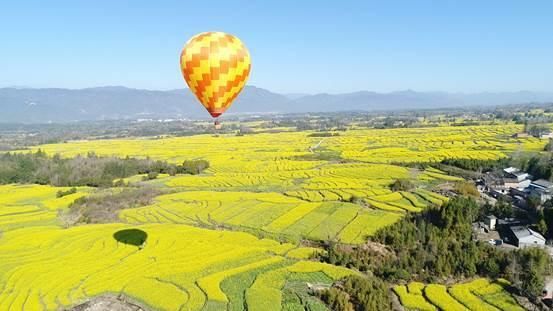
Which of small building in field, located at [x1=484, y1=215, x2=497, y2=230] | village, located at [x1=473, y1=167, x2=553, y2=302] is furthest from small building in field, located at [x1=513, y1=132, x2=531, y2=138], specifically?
small building in field, located at [x1=484, y1=215, x2=497, y2=230]

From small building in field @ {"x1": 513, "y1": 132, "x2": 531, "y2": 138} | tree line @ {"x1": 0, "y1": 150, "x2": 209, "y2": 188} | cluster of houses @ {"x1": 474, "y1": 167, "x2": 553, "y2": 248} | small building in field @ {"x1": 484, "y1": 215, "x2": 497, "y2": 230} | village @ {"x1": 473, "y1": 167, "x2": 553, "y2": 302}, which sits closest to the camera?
village @ {"x1": 473, "y1": 167, "x2": 553, "y2": 302}

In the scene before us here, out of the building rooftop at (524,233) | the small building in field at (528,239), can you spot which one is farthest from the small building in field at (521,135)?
the small building in field at (528,239)

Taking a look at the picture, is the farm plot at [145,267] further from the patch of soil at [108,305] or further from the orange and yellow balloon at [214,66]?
the orange and yellow balloon at [214,66]

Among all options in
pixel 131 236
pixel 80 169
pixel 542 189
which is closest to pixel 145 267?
pixel 131 236

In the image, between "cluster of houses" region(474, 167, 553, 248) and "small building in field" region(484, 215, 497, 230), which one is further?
"small building in field" region(484, 215, 497, 230)

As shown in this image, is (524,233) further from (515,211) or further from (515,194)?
(515,194)

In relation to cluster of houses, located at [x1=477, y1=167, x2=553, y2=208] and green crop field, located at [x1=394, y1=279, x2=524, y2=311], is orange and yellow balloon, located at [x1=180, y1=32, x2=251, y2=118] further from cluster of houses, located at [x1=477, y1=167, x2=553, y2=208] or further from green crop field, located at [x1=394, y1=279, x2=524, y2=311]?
cluster of houses, located at [x1=477, y1=167, x2=553, y2=208]
